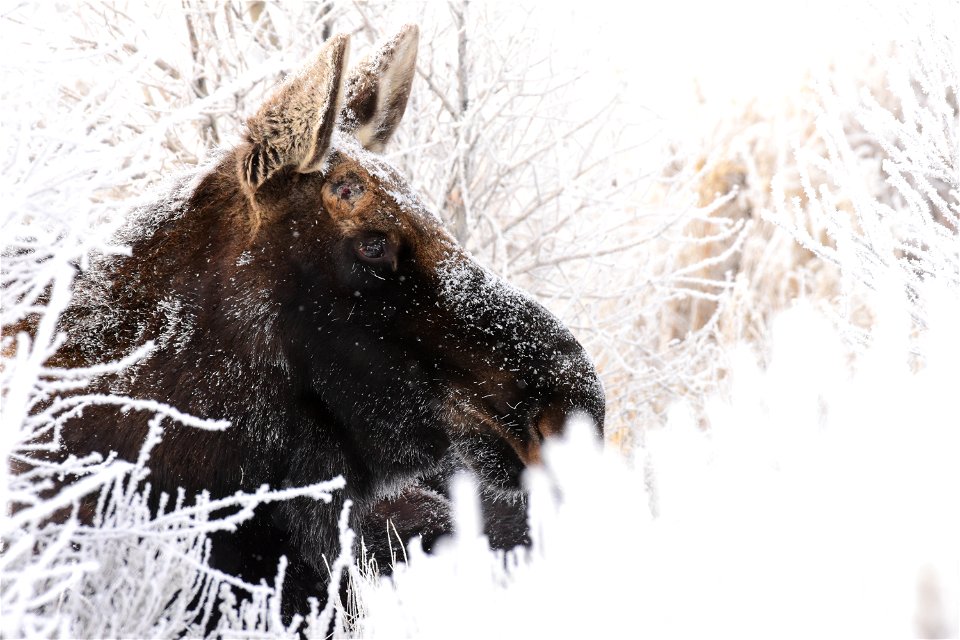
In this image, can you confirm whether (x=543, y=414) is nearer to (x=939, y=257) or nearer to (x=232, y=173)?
(x=232, y=173)

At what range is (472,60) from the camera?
5.96 metres

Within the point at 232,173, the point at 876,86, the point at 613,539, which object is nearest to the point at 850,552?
the point at 613,539

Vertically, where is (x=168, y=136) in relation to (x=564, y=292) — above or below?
above

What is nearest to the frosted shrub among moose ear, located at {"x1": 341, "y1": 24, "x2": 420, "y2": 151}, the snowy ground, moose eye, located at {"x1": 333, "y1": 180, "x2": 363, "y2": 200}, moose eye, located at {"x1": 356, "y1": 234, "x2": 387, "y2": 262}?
the snowy ground

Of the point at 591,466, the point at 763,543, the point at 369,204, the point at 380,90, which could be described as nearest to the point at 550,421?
the point at 591,466

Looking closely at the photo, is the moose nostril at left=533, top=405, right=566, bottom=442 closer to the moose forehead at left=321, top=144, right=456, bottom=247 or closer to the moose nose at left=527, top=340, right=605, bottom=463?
the moose nose at left=527, top=340, right=605, bottom=463

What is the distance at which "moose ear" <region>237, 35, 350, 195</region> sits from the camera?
286 centimetres

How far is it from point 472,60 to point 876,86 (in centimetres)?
620

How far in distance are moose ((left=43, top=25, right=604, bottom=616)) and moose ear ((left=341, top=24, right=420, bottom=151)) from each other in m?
0.47

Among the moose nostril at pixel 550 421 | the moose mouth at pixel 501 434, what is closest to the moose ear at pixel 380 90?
the moose mouth at pixel 501 434

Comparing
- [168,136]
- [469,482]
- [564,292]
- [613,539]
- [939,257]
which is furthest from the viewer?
[564,292]

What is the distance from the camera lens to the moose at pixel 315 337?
295 cm

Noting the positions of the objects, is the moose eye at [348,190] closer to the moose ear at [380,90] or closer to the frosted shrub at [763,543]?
the moose ear at [380,90]

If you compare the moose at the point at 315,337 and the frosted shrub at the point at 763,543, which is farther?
the moose at the point at 315,337
